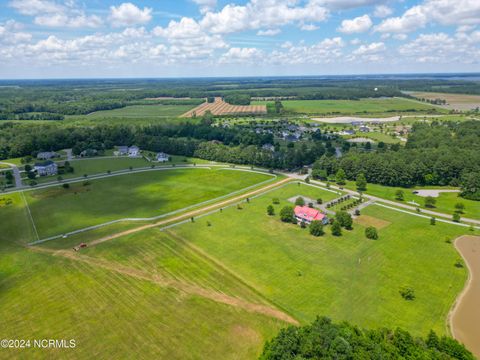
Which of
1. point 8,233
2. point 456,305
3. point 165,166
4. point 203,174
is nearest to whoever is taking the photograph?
point 456,305

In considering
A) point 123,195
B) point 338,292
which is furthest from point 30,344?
point 123,195

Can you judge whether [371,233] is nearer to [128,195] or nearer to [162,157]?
[128,195]

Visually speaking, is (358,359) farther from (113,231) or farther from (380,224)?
(113,231)

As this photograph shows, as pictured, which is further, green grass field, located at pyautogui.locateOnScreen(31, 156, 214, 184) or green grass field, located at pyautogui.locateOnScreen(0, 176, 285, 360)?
green grass field, located at pyautogui.locateOnScreen(31, 156, 214, 184)

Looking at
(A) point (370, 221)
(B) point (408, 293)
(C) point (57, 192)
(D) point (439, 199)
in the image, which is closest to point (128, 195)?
(C) point (57, 192)

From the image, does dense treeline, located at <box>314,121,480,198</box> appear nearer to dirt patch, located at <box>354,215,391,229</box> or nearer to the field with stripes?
the field with stripes

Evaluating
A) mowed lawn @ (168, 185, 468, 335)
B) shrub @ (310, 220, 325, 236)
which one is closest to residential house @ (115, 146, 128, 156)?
mowed lawn @ (168, 185, 468, 335)
